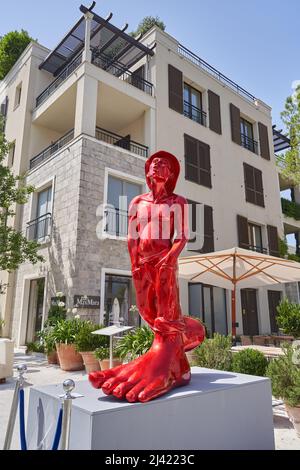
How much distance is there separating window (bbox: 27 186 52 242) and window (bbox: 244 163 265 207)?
9.50 m

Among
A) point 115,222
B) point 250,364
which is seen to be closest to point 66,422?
point 250,364

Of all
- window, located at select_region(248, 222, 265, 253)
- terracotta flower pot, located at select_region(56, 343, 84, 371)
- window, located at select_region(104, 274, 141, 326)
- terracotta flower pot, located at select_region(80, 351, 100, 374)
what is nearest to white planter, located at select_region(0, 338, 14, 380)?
terracotta flower pot, located at select_region(56, 343, 84, 371)

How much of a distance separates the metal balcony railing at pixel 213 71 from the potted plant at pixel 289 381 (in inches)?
579

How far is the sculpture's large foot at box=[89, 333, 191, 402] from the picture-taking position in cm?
271

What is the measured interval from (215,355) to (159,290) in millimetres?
2692

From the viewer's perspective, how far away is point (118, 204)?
11789 millimetres

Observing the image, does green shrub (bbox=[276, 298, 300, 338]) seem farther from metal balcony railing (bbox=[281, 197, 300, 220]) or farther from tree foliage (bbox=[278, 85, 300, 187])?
metal balcony railing (bbox=[281, 197, 300, 220])

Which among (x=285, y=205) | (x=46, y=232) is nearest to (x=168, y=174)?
(x=46, y=232)

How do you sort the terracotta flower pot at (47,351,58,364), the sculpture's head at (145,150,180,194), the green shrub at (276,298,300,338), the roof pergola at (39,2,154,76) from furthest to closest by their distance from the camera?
the roof pergola at (39,2,154,76) → the green shrub at (276,298,300,338) → the terracotta flower pot at (47,351,58,364) → the sculpture's head at (145,150,180,194)

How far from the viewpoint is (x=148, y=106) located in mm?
13242

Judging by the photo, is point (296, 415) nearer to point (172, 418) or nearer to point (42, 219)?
point (172, 418)

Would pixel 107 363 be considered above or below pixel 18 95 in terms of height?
below
